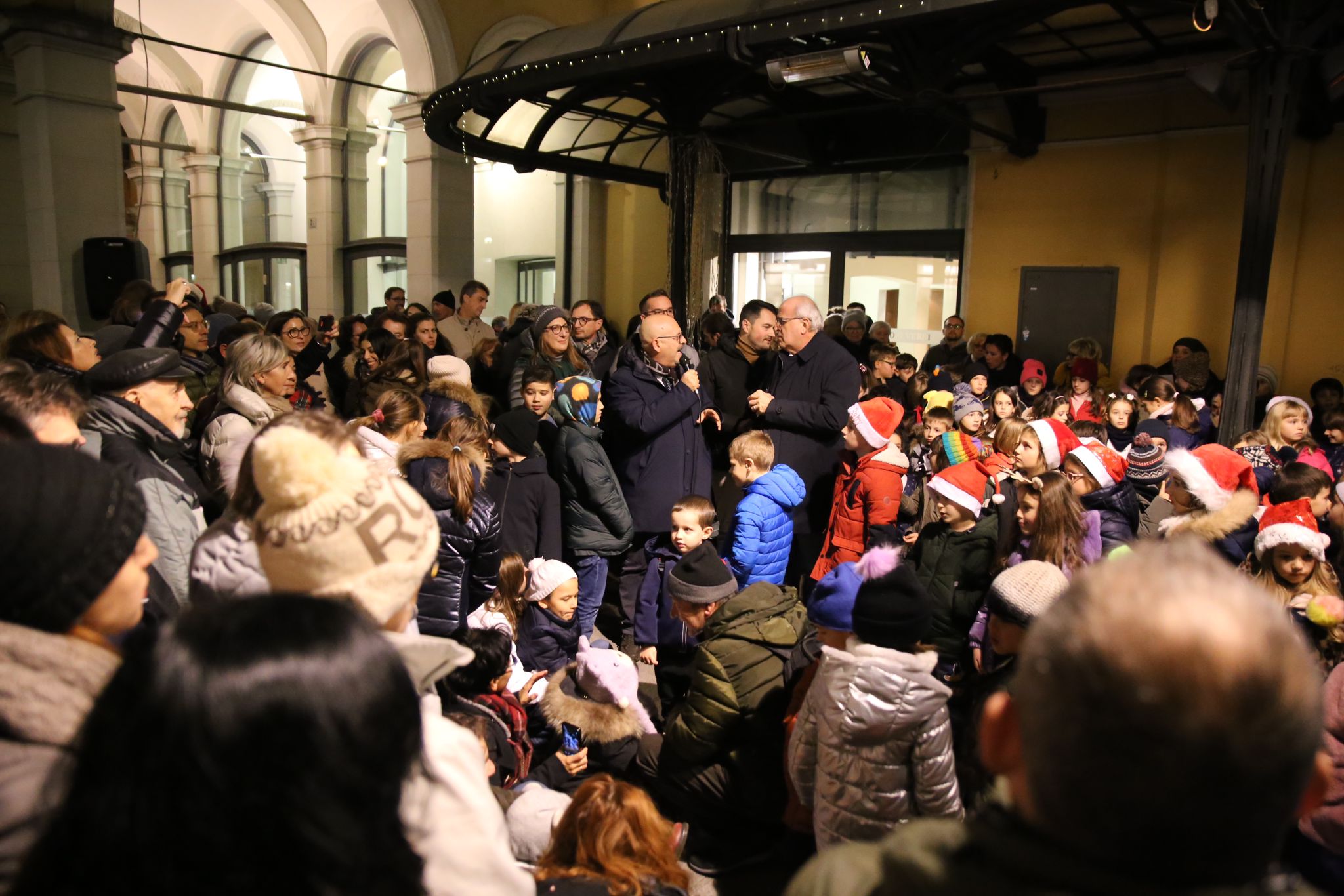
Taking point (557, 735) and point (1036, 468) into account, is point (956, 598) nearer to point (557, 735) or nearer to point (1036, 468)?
point (1036, 468)

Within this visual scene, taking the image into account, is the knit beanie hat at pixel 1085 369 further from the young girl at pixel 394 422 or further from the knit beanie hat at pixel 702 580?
the young girl at pixel 394 422

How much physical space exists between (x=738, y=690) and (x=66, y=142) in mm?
9997

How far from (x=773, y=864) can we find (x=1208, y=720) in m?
2.64

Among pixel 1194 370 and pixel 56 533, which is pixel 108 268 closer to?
pixel 56 533

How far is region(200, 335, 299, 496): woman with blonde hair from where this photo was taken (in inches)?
155

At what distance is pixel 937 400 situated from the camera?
21.5ft

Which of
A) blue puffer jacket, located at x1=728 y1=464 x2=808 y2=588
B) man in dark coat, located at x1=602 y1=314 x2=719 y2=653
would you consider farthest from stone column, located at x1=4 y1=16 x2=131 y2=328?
blue puffer jacket, located at x1=728 y1=464 x2=808 y2=588

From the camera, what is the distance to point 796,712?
2.82 m

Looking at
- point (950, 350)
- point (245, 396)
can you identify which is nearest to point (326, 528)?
point (245, 396)

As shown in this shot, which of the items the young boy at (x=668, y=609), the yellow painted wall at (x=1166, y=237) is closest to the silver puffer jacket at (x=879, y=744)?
the young boy at (x=668, y=609)

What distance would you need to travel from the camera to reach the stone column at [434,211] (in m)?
12.4

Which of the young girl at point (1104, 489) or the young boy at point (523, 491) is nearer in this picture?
the young girl at point (1104, 489)

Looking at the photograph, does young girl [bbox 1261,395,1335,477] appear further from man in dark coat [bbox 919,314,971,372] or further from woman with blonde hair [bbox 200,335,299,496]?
woman with blonde hair [bbox 200,335,299,496]

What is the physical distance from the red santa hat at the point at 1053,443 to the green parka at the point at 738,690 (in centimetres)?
182
